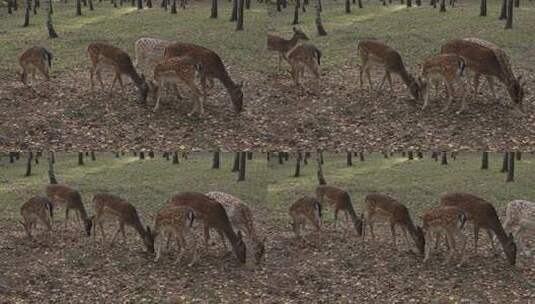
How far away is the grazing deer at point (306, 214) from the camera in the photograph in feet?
51.8

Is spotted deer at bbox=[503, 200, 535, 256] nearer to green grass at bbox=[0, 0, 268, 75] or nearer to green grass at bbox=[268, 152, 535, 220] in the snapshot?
green grass at bbox=[268, 152, 535, 220]

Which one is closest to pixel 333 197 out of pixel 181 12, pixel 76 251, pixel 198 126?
pixel 198 126

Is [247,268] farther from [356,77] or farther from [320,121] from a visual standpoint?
[356,77]

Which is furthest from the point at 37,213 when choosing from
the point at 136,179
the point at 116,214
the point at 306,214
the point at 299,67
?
the point at 299,67

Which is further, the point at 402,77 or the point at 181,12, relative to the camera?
the point at 181,12

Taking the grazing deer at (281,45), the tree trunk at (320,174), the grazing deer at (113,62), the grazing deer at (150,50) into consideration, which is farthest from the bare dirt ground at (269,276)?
the grazing deer at (281,45)

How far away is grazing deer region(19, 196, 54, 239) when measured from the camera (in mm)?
15620

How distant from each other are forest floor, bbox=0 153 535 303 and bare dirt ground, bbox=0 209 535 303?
0.02 m

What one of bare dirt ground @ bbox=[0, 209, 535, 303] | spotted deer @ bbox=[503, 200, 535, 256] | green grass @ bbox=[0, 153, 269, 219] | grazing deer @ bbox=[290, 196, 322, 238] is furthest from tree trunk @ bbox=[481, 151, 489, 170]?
green grass @ bbox=[0, 153, 269, 219]

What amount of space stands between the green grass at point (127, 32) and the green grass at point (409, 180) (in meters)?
3.69

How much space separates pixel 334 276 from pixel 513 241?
3794 millimetres

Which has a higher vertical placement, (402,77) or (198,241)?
(402,77)

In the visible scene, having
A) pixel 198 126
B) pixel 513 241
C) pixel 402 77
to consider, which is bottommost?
pixel 513 241

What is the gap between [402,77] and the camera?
14555 mm
